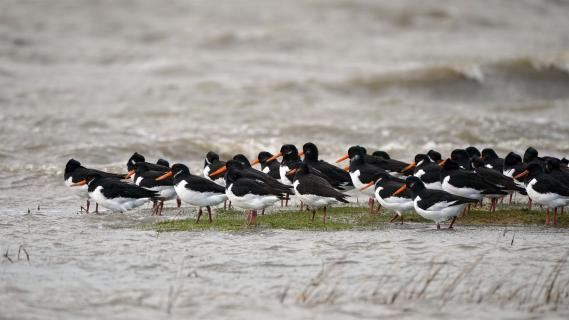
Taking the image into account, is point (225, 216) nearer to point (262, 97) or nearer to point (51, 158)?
point (51, 158)

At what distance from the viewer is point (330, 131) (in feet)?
77.1

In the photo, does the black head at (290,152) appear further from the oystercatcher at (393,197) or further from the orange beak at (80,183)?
the orange beak at (80,183)

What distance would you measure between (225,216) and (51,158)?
7.31 meters

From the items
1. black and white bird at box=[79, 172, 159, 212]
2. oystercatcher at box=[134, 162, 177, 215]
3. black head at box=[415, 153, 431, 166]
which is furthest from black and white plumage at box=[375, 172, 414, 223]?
black and white bird at box=[79, 172, 159, 212]

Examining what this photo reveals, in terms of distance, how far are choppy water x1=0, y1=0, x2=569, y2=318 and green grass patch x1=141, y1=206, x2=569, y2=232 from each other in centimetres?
53

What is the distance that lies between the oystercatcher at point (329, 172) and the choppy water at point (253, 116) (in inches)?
82.1

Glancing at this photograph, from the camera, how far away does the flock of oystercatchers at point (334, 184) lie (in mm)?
11742

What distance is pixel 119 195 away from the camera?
1243cm

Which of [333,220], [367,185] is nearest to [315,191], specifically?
[333,220]

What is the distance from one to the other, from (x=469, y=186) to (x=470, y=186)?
0.05 ft

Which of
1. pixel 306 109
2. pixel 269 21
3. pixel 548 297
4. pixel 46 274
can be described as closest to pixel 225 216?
pixel 46 274

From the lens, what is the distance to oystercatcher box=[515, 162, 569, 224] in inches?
460

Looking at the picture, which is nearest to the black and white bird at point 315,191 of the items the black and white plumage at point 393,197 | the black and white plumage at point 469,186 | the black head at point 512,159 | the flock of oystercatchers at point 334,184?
the flock of oystercatchers at point 334,184

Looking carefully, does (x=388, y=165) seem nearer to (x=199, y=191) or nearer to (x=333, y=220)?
(x=333, y=220)
